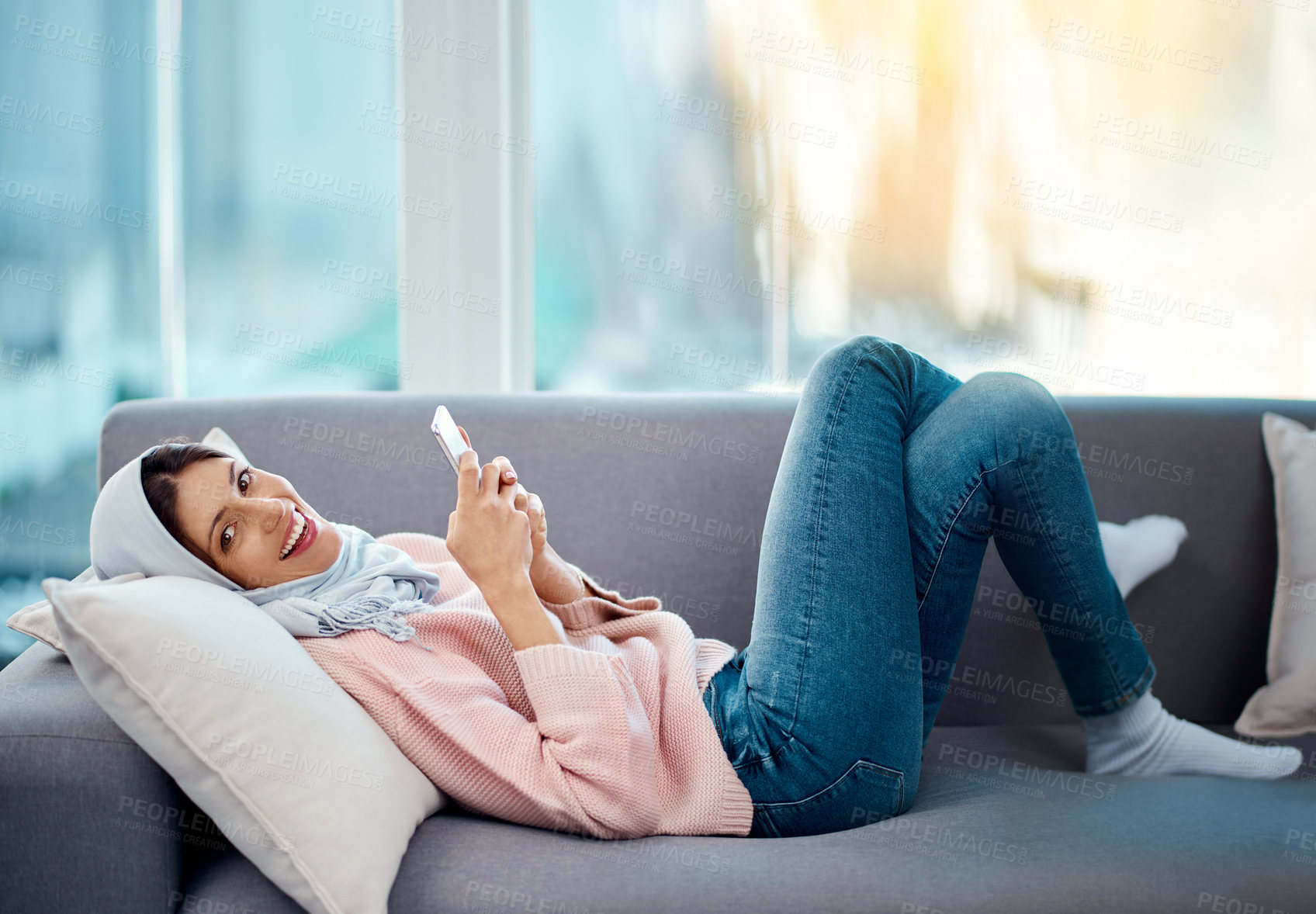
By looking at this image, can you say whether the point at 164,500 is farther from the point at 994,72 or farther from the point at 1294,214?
the point at 1294,214

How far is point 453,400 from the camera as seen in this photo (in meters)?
1.66

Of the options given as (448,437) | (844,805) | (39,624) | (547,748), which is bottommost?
(844,805)

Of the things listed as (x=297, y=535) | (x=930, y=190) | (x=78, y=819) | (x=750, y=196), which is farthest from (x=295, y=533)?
(x=930, y=190)

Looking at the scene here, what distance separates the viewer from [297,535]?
3.80ft

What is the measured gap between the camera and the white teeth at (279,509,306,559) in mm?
1143

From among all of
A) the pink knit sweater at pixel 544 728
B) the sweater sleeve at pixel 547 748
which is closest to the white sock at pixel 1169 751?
the pink knit sweater at pixel 544 728

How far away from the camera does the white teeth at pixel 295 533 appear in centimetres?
114

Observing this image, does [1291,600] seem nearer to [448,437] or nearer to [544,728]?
[544,728]

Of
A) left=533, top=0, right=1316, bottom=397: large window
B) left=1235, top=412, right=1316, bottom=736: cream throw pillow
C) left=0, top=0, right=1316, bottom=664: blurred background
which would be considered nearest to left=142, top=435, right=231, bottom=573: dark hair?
left=0, top=0, right=1316, bottom=664: blurred background

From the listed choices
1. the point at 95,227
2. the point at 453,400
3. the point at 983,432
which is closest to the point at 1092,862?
the point at 983,432

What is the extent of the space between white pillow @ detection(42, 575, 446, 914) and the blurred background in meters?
1.29

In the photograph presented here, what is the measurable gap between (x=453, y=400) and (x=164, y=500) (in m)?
0.63

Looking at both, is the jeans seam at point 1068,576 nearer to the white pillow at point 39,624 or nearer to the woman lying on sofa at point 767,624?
the woman lying on sofa at point 767,624

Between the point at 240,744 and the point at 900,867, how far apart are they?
2.27 feet
